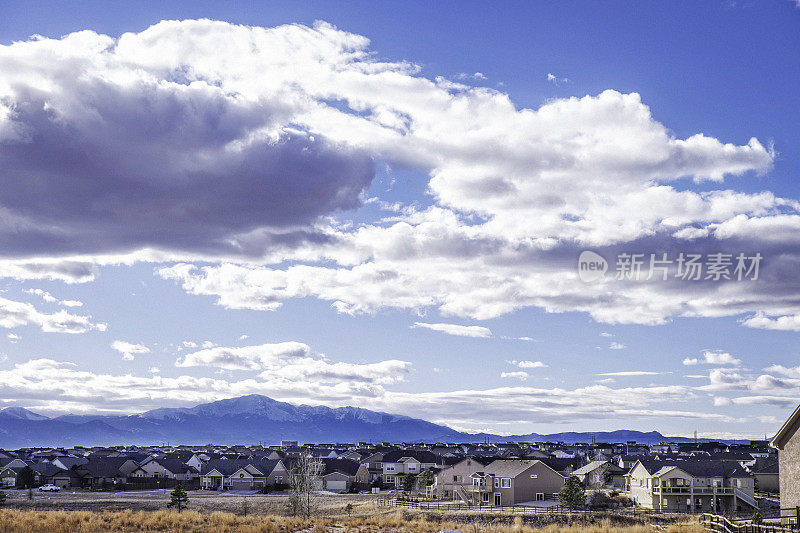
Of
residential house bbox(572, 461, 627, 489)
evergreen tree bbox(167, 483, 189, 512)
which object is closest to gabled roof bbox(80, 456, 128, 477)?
evergreen tree bbox(167, 483, 189, 512)

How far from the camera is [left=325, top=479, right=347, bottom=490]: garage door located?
141 m

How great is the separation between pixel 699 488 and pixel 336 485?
210ft

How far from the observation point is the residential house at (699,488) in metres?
100

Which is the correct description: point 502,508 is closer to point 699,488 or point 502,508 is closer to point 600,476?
point 699,488

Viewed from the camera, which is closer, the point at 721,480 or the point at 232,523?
the point at 232,523

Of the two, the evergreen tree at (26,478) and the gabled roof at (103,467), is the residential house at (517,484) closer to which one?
the gabled roof at (103,467)

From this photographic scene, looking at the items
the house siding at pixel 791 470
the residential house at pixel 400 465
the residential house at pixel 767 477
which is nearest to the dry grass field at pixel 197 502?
the residential house at pixel 400 465

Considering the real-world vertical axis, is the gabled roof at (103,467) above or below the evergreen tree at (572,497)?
below

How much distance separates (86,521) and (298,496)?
39484 millimetres

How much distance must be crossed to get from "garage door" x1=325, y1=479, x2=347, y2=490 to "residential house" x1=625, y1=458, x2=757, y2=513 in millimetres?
57388

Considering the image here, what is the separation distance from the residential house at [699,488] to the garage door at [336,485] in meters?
57.4

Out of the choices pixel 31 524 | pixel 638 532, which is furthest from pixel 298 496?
pixel 638 532

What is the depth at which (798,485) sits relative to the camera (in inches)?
1937

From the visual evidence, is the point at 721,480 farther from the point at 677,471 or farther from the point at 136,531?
the point at 136,531
